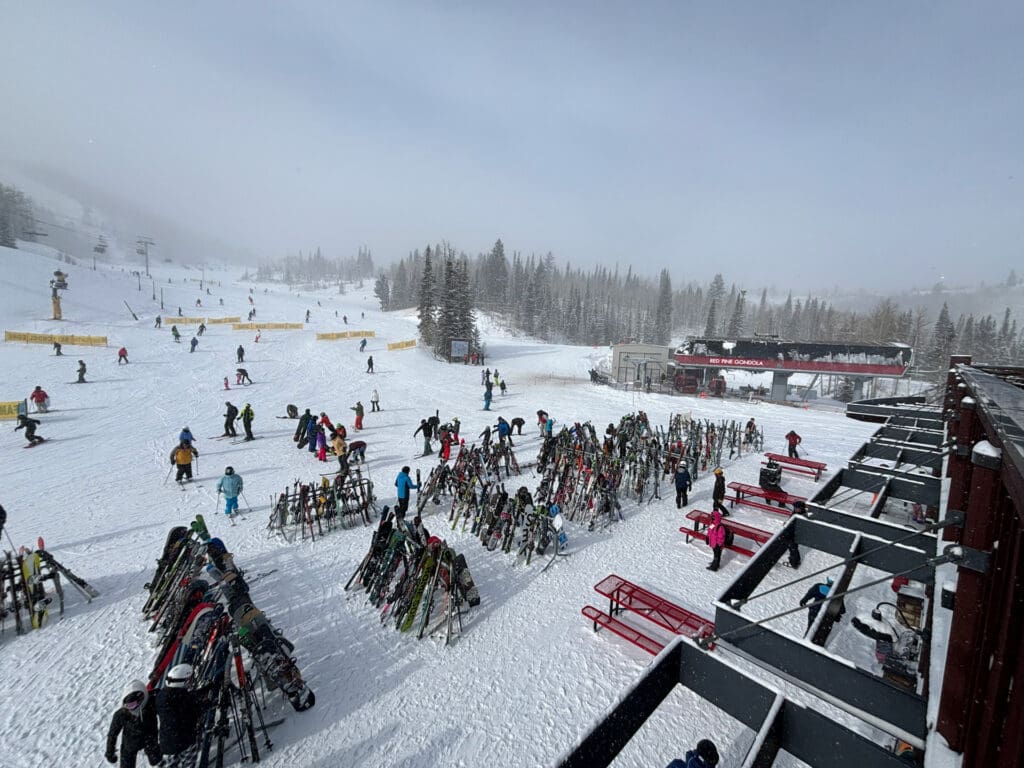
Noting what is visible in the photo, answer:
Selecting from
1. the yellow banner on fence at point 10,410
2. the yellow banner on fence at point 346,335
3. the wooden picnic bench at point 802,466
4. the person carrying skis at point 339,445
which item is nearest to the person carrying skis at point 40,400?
the yellow banner on fence at point 10,410

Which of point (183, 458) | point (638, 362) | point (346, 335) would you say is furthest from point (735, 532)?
point (346, 335)

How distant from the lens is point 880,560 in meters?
5.42

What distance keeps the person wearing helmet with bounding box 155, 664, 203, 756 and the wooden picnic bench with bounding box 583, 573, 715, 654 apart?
5.92 meters

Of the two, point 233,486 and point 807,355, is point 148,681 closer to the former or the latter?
point 233,486

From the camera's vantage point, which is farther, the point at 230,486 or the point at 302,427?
the point at 302,427

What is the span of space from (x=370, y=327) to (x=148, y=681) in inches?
2144

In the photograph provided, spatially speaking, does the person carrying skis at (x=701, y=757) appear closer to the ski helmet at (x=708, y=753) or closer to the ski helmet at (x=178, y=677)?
the ski helmet at (x=708, y=753)

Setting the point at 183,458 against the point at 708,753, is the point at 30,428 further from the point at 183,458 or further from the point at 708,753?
the point at 708,753

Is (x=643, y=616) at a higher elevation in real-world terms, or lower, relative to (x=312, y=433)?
lower

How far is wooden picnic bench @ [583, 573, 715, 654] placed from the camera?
24.2 feet

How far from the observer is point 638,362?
40.6 m

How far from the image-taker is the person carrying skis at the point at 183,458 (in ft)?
45.7

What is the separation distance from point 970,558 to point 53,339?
5014 cm

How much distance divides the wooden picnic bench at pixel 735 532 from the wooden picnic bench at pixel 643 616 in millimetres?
2954
